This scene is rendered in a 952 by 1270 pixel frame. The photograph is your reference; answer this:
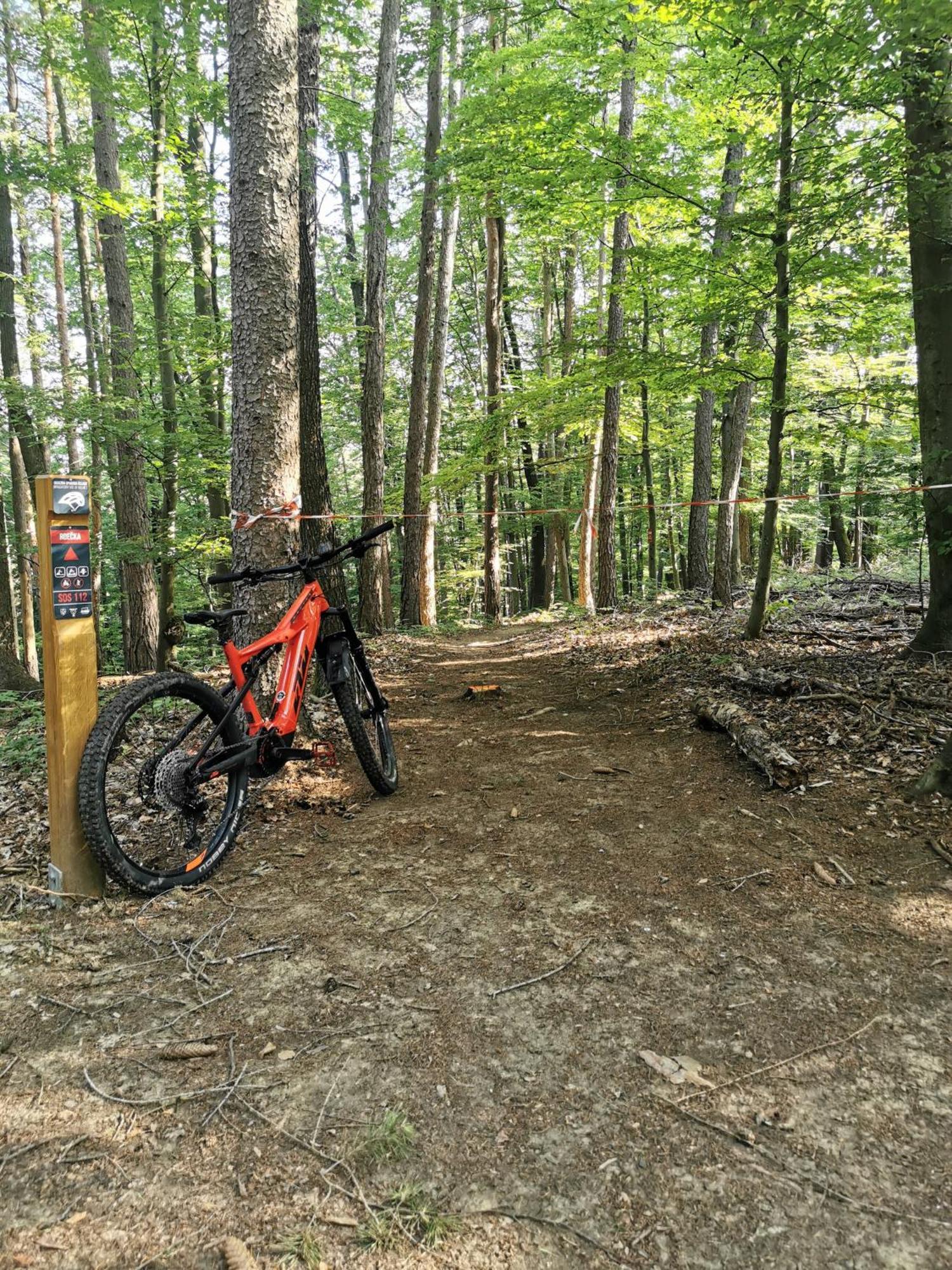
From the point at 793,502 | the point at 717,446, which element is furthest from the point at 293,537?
the point at 717,446

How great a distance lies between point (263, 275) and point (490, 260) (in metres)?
11.1

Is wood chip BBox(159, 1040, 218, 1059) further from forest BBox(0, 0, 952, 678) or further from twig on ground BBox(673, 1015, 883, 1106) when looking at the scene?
forest BBox(0, 0, 952, 678)

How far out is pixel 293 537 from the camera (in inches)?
155

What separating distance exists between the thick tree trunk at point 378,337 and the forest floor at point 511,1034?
6813mm

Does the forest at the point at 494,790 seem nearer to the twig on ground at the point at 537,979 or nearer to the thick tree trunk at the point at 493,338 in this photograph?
the twig on ground at the point at 537,979

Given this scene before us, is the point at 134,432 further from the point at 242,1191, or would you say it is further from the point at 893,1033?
the point at 893,1033

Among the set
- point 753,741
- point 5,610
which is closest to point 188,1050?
point 753,741

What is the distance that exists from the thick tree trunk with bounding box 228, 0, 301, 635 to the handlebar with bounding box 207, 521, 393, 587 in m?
0.24

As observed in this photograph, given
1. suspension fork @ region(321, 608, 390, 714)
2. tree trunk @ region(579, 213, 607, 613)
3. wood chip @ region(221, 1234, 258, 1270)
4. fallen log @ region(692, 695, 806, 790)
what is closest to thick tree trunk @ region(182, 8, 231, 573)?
suspension fork @ region(321, 608, 390, 714)

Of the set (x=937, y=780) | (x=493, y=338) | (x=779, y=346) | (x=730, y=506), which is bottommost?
(x=937, y=780)

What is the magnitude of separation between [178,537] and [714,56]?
786 cm

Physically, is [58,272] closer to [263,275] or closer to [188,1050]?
[263,275]

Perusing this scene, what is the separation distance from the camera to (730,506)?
33.6ft

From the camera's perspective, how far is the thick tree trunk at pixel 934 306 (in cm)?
420
